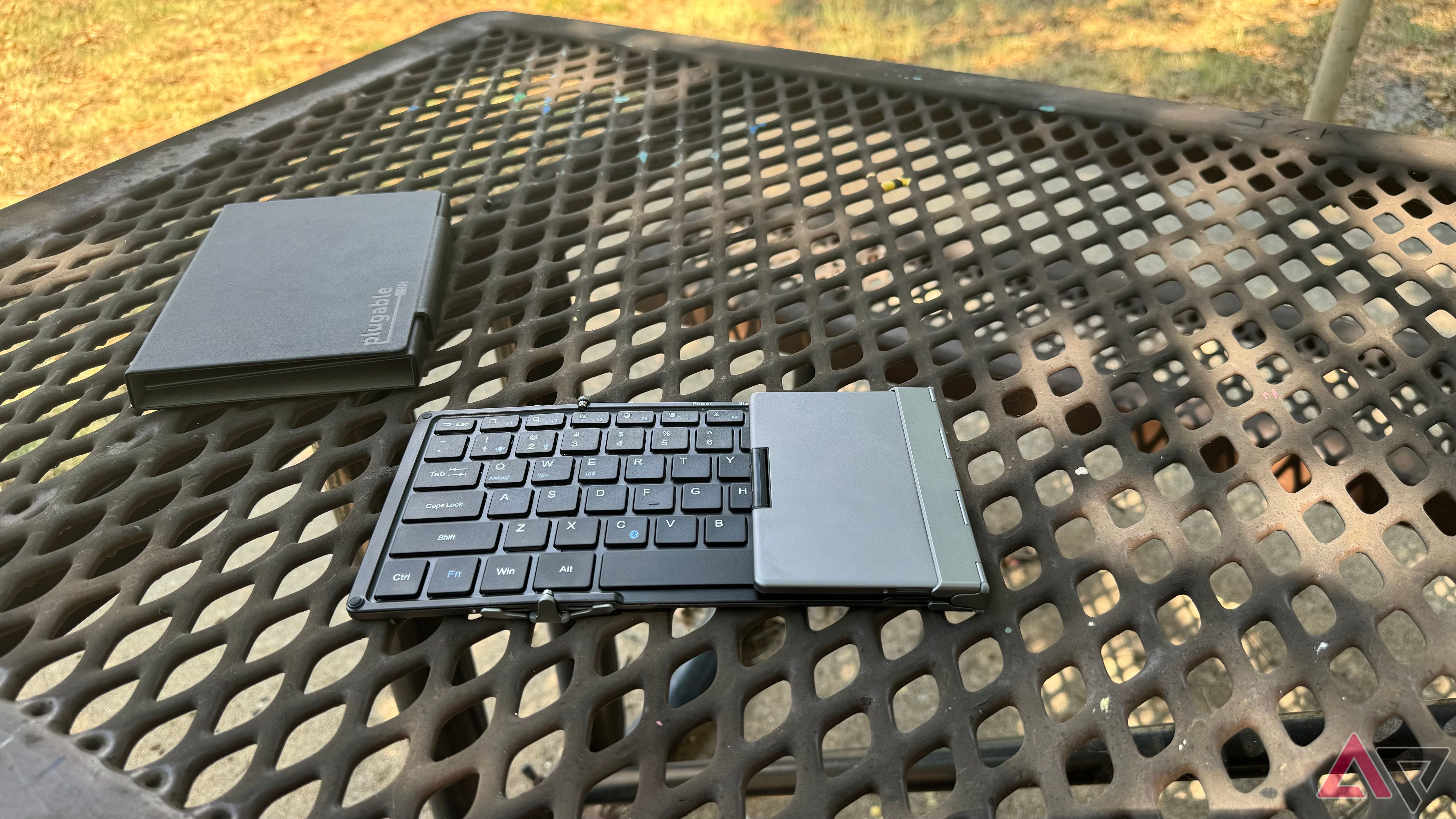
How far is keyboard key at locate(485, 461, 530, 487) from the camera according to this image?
1.97 feet

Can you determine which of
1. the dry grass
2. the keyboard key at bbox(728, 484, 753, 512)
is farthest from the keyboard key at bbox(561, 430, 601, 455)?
the dry grass

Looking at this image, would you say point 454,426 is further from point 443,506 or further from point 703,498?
point 703,498

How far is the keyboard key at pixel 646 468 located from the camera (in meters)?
0.60

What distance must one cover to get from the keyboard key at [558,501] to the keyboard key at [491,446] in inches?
1.6

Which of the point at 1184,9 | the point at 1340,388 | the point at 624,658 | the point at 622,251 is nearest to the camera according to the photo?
the point at 622,251

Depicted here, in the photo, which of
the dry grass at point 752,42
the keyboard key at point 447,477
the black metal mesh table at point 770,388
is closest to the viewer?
the black metal mesh table at point 770,388

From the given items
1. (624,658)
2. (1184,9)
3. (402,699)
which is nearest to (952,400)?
(402,699)

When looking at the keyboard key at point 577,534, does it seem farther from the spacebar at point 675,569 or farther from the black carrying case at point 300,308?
the black carrying case at point 300,308

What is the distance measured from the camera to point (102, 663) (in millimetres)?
527

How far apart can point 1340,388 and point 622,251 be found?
42.0 inches

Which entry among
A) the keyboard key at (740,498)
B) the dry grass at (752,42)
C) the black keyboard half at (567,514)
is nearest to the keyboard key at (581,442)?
the black keyboard half at (567,514)

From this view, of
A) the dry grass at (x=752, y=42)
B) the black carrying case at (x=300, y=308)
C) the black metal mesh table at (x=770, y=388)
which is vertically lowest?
the dry grass at (x=752, y=42)

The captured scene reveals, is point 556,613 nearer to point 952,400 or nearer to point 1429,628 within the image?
point 952,400

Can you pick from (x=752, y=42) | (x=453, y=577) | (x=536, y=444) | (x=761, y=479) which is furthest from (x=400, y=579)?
(x=752, y=42)
